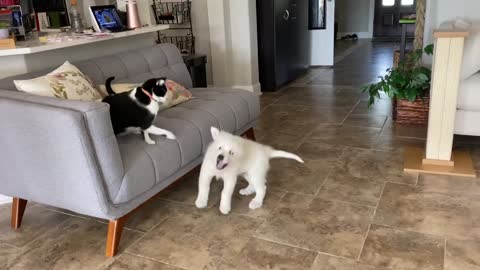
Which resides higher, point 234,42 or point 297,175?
point 234,42

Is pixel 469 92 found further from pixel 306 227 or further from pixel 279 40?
pixel 279 40

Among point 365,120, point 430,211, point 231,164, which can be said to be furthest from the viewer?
point 365,120

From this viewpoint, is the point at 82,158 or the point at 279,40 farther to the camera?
the point at 279,40

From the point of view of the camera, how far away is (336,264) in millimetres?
1880

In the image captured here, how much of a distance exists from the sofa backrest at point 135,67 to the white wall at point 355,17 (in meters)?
7.24

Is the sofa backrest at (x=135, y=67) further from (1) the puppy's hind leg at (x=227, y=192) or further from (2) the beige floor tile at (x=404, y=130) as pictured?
(2) the beige floor tile at (x=404, y=130)

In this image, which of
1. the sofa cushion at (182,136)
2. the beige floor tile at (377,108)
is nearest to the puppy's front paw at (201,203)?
the sofa cushion at (182,136)

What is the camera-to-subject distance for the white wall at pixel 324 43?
6057 mm

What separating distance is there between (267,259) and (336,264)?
30 centimetres

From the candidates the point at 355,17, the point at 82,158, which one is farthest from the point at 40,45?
the point at 355,17

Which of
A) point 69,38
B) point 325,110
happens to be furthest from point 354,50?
point 69,38

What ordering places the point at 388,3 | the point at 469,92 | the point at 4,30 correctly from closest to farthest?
the point at 4,30 < the point at 469,92 < the point at 388,3

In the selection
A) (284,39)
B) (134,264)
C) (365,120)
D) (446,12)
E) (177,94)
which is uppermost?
(446,12)

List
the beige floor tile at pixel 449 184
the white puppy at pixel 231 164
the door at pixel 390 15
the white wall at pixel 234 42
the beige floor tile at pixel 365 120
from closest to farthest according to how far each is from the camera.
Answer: the white puppy at pixel 231 164, the beige floor tile at pixel 449 184, the beige floor tile at pixel 365 120, the white wall at pixel 234 42, the door at pixel 390 15
